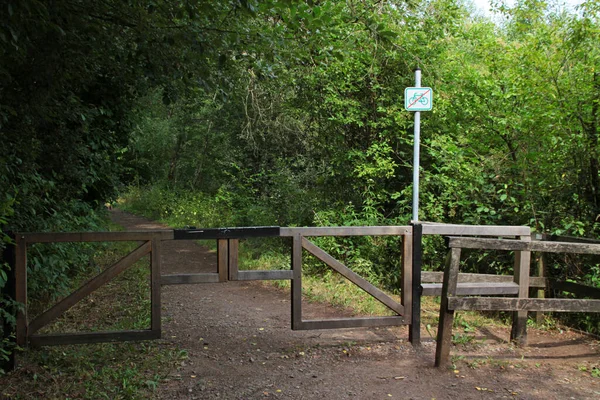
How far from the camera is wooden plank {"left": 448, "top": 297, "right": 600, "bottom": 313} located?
16.7 feet

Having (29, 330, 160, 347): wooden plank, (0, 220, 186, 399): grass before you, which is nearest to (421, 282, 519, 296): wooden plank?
(0, 220, 186, 399): grass

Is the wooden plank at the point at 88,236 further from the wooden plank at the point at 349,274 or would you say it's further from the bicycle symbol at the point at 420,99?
the bicycle symbol at the point at 420,99

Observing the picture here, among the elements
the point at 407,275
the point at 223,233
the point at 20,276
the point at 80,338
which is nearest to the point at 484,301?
the point at 407,275

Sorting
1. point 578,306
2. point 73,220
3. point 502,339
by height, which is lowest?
point 502,339

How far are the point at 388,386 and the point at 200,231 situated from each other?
2197 mm

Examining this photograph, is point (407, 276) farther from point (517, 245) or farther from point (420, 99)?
point (420, 99)

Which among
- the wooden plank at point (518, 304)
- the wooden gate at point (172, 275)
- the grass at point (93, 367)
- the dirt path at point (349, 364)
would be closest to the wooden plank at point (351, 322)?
the wooden gate at point (172, 275)

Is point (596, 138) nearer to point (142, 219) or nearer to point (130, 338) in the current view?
point (130, 338)

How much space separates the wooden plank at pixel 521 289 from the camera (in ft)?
19.7

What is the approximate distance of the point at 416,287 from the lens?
577 centimetres

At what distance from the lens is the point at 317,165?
12.2m

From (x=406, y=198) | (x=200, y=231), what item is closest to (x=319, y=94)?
(x=406, y=198)

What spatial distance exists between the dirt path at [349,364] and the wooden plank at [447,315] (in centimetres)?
14

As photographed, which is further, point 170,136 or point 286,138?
point 170,136
